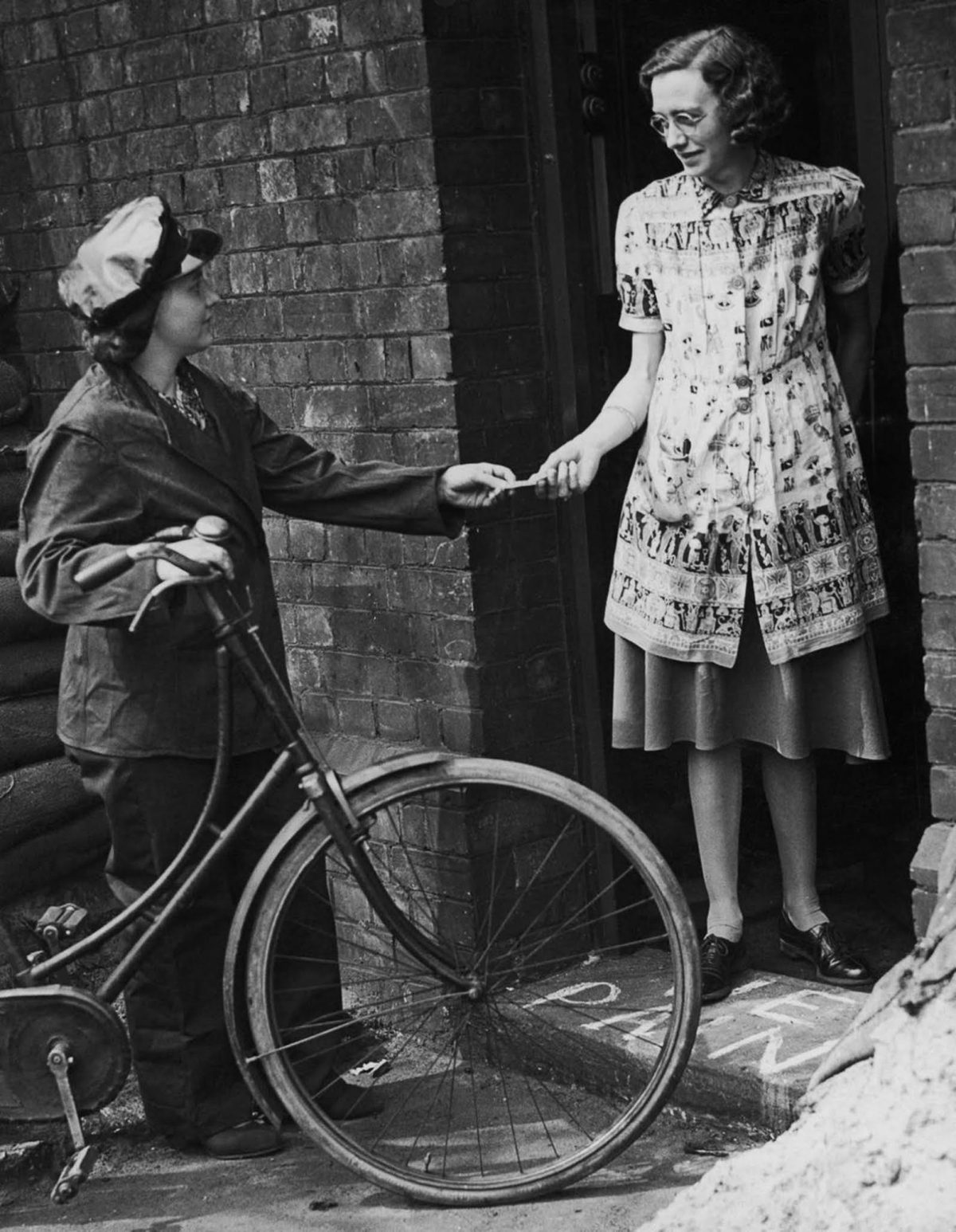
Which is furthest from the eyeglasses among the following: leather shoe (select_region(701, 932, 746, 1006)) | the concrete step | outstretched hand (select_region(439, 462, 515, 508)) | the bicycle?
the concrete step

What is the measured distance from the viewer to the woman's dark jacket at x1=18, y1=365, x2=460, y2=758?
4.29m

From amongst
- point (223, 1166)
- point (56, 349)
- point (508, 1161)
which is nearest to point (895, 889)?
point (508, 1161)

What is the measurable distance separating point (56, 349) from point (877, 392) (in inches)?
94.2

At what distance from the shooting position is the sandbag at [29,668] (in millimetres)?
5746

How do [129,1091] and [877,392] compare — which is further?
[877,392]

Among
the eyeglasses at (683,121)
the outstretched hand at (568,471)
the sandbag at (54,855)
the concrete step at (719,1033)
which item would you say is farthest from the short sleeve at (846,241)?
the sandbag at (54,855)

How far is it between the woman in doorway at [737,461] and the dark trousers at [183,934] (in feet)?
2.90

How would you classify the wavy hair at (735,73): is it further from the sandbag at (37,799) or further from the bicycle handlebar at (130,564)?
the sandbag at (37,799)

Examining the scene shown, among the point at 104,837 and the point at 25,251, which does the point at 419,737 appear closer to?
the point at 104,837

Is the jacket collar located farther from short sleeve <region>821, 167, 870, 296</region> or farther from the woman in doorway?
short sleeve <region>821, 167, 870, 296</region>

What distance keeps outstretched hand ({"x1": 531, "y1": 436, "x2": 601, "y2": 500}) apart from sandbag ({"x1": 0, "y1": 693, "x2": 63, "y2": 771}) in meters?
1.83

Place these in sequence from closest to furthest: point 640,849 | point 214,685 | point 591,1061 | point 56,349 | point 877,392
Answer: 1. point 640,849
2. point 214,685
3. point 591,1061
4. point 877,392
5. point 56,349

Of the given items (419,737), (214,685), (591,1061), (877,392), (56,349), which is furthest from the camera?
(56,349)

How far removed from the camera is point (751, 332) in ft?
15.1
